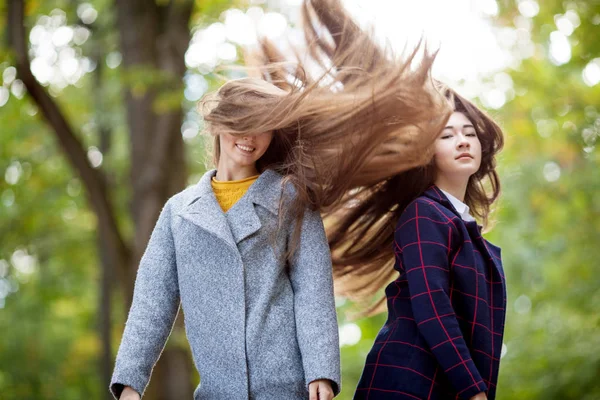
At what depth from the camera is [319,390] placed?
2.67m

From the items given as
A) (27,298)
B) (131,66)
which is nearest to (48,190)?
(27,298)

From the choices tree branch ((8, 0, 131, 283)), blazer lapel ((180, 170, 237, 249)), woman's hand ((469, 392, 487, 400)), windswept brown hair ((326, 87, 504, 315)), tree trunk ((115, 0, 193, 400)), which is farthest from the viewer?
tree trunk ((115, 0, 193, 400))

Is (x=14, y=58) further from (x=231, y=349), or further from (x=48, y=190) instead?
(x=48, y=190)

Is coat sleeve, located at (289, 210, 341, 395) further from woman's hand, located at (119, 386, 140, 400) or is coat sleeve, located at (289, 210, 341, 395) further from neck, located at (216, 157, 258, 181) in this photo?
woman's hand, located at (119, 386, 140, 400)

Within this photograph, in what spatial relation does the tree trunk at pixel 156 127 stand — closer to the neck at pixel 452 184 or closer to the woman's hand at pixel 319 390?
the neck at pixel 452 184

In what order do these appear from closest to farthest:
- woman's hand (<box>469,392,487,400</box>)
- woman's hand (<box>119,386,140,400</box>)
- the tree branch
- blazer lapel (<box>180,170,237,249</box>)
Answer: woman's hand (<box>469,392,487,400</box>)
woman's hand (<box>119,386,140,400</box>)
blazer lapel (<box>180,170,237,249</box>)
the tree branch

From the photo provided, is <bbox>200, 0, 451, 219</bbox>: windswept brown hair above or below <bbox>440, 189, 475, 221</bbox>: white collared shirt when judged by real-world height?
above

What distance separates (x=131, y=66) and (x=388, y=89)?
439 cm

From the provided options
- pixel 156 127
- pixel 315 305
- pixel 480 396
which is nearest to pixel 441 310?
pixel 480 396

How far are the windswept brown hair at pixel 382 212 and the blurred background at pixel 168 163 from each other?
31 cm

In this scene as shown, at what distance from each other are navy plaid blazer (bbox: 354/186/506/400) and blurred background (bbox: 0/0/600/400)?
702mm

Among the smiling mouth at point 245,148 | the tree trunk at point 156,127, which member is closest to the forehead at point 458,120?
the smiling mouth at point 245,148

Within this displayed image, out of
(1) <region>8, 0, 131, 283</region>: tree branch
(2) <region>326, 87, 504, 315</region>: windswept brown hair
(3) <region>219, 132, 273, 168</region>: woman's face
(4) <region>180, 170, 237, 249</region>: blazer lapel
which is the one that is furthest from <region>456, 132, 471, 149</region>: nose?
(1) <region>8, 0, 131, 283</region>: tree branch

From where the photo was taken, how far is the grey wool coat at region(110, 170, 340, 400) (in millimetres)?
2717
